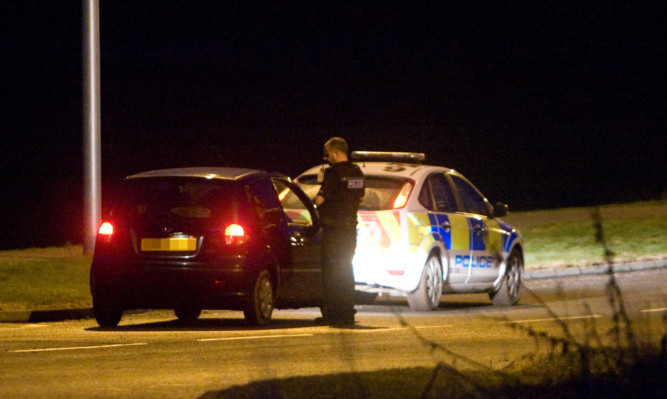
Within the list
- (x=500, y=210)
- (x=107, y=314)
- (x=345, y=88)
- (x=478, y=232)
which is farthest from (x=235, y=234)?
(x=345, y=88)

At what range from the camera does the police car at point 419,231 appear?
14031 millimetres

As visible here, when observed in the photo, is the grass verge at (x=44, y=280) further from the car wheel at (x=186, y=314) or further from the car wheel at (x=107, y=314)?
the car wheel at (x=107, y=314)

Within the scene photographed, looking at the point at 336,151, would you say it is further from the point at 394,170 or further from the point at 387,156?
the point at 387,156

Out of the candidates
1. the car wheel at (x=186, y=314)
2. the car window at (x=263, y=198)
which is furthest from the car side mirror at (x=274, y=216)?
the car wheel at (x=186, y=314)

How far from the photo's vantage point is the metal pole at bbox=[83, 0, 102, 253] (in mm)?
17594

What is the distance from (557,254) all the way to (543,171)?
736 inches

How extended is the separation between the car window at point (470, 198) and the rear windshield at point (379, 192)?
1423mm

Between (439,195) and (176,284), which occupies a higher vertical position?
(439,195)

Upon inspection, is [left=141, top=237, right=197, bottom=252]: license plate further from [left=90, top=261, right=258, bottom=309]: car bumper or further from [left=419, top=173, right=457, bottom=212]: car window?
[left=419, top=173, right=457, bottom=212]: car window

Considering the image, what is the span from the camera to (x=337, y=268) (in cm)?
1230

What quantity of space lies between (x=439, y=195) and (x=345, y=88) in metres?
35.0

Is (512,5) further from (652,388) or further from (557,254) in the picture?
(652,388)

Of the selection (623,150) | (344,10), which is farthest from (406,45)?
Answer: (623,150)

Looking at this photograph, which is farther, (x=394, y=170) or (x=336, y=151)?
(x=394, y=170)
